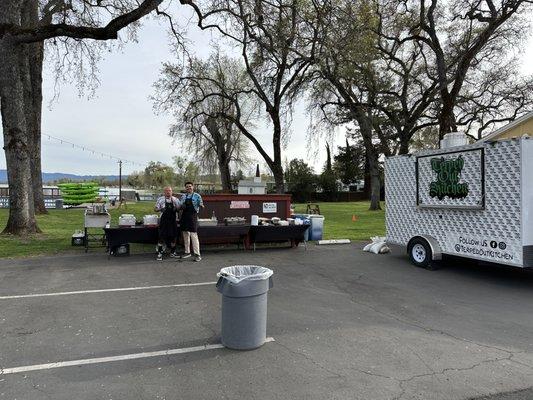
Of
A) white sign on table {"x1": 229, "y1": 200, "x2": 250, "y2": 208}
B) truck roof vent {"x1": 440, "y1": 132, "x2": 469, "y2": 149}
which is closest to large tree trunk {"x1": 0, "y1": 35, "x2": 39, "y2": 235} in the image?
white sign on table {"x1": 229, "y1": 200, "x2": 250, "y2": 208}

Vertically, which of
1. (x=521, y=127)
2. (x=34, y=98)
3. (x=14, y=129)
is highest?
(x=34, y=98)

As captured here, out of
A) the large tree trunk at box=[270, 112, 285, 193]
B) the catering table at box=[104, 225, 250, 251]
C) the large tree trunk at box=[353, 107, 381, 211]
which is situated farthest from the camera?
the large tree trunk at box=[353, 107, 381, 211]

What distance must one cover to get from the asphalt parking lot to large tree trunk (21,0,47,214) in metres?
14.9

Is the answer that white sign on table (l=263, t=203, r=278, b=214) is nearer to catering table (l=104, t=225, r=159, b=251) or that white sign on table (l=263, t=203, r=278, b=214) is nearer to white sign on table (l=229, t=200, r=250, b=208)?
white sign on table (l=229, t=200, r=250, b=208)

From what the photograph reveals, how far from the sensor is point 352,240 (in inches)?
558

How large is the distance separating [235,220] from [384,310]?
20.5 ft

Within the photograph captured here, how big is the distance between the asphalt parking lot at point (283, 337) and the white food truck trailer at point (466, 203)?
73 cm

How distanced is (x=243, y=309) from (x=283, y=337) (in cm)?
75

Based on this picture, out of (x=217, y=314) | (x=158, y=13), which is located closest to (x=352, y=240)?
(x=217, y=314)

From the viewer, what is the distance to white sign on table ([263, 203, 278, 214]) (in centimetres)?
1307

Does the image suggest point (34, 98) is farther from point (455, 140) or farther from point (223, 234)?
point (455, 140)

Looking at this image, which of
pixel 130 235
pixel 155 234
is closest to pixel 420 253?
pixel 155 234

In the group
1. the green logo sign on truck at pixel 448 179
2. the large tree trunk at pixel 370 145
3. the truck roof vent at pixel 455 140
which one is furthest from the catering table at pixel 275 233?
the large tree trunk at pixel 370 145

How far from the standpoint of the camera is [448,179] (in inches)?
347
